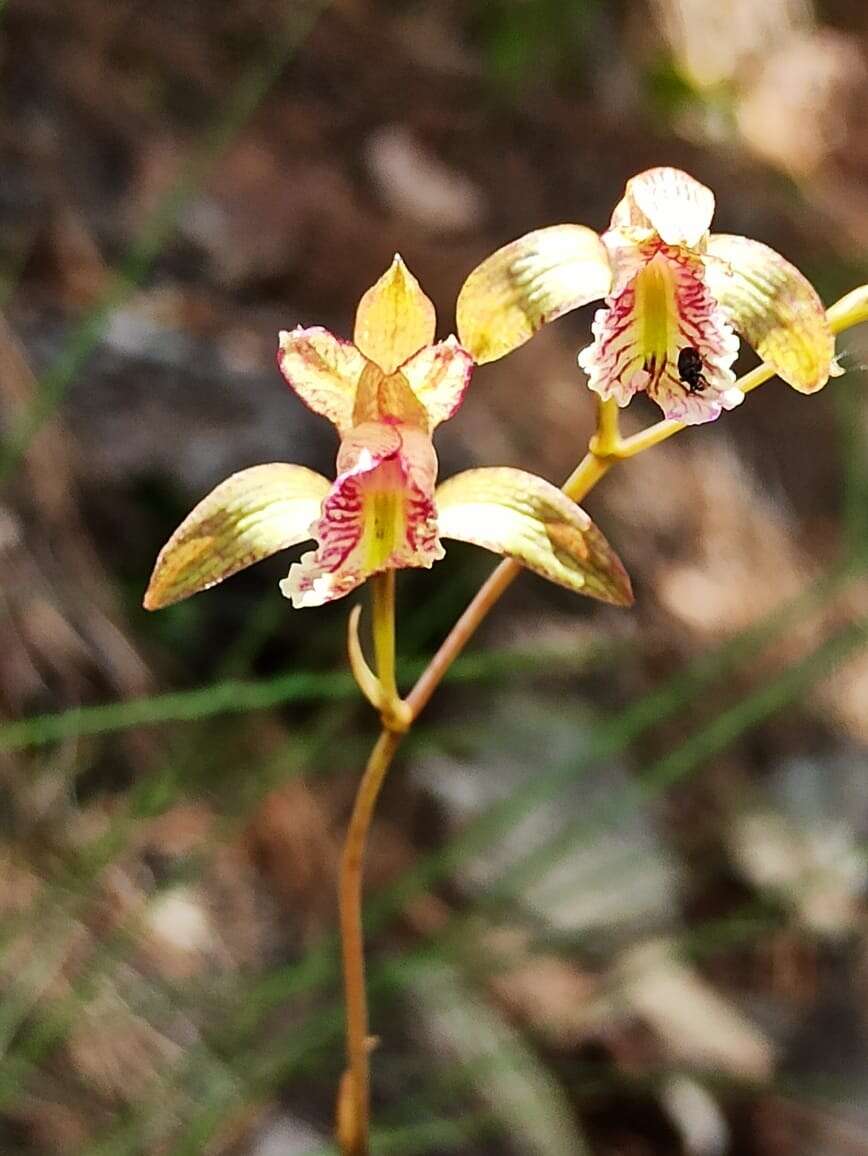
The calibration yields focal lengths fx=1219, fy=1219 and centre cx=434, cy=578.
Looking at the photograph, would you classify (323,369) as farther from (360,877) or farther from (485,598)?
(360,877)

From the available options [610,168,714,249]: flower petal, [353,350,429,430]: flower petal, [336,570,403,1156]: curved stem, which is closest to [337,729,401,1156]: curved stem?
[336,570,403,1156]: curved stem

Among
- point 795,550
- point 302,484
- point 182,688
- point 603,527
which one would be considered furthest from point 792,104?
point 302,484

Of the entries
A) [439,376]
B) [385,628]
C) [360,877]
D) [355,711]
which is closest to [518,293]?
[439,376]

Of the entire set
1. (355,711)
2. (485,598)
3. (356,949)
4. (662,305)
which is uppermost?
(355,711)

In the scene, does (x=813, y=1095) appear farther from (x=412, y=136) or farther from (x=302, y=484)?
(x=412, y=136)

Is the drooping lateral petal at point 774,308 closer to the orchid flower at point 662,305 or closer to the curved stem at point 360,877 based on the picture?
the orchid flower at point 662,305

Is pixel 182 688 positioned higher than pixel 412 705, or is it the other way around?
pixel 182 688
